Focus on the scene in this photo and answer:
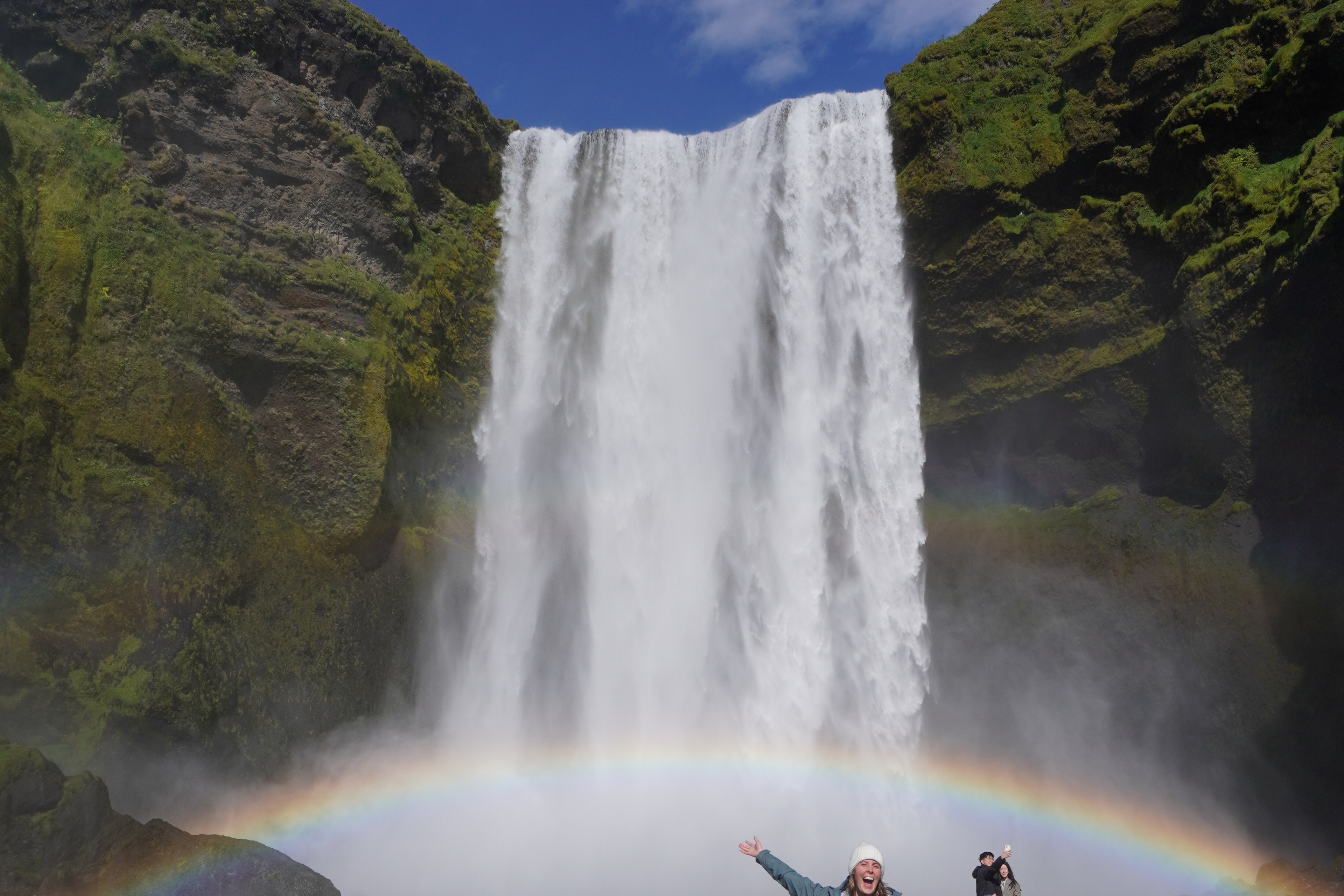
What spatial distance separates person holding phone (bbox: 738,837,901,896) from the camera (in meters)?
3.65

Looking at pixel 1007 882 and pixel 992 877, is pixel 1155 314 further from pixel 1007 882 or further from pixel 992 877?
pixel 992 877

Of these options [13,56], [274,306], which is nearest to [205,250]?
[274,306]

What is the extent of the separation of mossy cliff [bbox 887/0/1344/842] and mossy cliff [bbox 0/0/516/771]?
1034cm

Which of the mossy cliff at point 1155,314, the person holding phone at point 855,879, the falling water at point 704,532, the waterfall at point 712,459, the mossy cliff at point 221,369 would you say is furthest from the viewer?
the waterfall at point 712,459

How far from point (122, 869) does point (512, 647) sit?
8745 millimetres

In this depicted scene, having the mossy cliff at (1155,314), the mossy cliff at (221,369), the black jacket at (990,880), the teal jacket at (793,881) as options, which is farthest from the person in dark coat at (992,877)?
the mossy cliff at (221,369)

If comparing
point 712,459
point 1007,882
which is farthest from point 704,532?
point 1007,882

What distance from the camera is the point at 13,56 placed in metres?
15.1

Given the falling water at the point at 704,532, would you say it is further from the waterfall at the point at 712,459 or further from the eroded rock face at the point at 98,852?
the eroded rock face at the point at 98,852

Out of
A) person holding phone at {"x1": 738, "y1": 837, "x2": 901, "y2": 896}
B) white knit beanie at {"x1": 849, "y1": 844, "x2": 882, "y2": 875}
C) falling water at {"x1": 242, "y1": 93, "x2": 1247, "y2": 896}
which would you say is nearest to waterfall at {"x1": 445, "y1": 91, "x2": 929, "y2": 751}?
falling water at {"x1": 242, "y1": 93, "x2": 1247, "y2": 896}

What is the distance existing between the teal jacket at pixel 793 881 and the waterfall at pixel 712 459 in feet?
44.0

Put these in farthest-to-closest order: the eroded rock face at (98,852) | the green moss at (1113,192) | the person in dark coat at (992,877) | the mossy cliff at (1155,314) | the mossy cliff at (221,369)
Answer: the green moss at (1113,192)
the mossy cliff at (1155,314)
the mossy cliff at (221,369)
the eroded rock face at (98,852)
the person in dark coat at (992,877)

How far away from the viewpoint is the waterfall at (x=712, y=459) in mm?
17750

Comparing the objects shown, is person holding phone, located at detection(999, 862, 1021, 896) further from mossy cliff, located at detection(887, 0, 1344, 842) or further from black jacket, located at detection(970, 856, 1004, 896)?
mossy cliff, located at detection(887, 0, 1344, 842)
